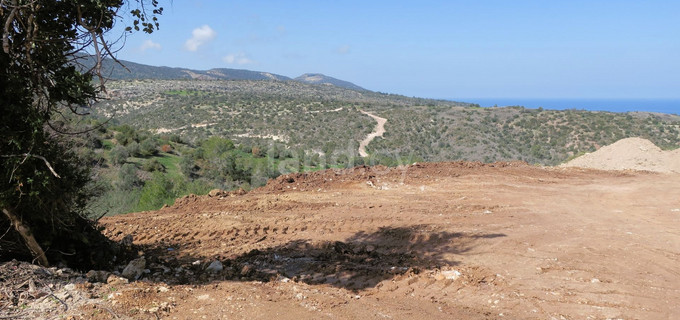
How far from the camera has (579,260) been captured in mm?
6848

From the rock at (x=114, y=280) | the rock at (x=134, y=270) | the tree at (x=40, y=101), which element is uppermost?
the tree at (x=40, y=101)

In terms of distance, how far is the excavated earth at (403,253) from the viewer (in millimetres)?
4852

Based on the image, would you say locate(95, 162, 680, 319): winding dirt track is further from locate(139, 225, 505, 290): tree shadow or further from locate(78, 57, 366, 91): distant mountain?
locate(78, 57, 366, 91): distant mountain

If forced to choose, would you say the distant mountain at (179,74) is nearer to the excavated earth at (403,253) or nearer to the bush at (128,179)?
the bush at (128,179)

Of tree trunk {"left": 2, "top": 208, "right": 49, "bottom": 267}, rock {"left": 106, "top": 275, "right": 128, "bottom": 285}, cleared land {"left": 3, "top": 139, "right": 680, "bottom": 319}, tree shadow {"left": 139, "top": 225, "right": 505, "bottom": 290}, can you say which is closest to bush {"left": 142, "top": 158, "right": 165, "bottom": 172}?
cleared land {"left": 3, "top": 139, "right": 680, "bottom": 319}

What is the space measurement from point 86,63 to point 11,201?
1661 mm

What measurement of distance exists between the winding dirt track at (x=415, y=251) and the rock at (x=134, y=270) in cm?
14

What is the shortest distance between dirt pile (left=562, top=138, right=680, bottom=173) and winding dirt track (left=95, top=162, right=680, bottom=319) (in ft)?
13.2

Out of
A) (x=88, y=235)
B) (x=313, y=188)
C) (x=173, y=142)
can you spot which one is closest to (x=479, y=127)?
(x=173, y=142)

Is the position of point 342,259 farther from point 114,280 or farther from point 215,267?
point 114,280

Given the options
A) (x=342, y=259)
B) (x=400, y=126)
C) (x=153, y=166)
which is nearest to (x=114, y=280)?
(x=342, y=259)

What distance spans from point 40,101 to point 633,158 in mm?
19077

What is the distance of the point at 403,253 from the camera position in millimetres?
7430

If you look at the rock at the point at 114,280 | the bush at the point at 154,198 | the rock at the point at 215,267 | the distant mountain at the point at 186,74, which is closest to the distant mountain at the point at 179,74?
the distant mountain at the point at 186,74
